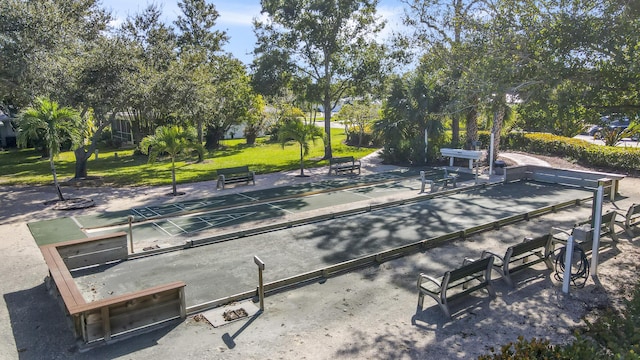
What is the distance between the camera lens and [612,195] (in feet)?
52.7

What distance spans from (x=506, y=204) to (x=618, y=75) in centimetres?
657

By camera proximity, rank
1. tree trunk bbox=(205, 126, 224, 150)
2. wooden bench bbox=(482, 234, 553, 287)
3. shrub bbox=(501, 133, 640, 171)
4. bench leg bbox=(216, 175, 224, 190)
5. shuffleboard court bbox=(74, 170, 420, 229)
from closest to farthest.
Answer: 1. wooden bench bbox=(482, 234, 553, 287)
2. shuffleboard court bbox=(74, 170, 420, 229)
3. bench leg bbox=(216, 175, 224, 190)
4. shrub bbox=(501, 133, 640, 171)
5. tree trunk bbox=(205, 126, 224, 150)

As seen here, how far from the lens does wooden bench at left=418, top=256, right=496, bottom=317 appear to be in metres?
7.30

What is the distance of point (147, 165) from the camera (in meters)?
27.7

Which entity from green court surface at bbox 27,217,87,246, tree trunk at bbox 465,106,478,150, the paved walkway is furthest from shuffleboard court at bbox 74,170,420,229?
the paved walkway

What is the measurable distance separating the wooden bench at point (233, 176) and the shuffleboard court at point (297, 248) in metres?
7.56

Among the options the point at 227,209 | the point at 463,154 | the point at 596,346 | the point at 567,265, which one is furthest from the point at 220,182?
the point at 596,346

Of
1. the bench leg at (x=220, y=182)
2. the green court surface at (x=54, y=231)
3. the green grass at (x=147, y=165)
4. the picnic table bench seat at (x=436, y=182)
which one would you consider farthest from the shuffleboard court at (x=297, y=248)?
the green grass at (x=147, y=165)

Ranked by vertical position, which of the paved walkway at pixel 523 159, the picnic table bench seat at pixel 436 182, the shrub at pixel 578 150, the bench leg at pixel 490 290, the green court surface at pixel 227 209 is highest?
the shrub at pixel 578 150

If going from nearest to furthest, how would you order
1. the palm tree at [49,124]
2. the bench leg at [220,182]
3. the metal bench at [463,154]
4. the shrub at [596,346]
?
the shrub at [596,346], the palm tree at [49,124], the bench leg at [220,182], the metal bench at [463,154]

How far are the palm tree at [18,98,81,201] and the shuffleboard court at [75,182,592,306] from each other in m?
8.33

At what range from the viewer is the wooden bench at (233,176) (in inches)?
753

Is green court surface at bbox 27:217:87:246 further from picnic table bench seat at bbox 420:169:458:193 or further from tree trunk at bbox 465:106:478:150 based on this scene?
tree trunk at bbox 465:106:478:150

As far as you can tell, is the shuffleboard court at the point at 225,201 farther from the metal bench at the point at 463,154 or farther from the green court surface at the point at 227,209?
the metal bench at the point at 463,154
